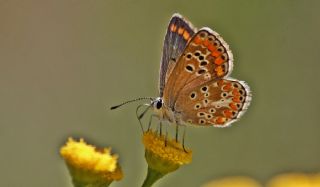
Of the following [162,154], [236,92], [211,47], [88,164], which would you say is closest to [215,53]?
[211,47]

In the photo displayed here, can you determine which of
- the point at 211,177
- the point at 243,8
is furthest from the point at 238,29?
the point at 211,177

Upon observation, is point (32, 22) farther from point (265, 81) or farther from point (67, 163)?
point (67, 163)

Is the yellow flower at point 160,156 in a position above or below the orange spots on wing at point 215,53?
below

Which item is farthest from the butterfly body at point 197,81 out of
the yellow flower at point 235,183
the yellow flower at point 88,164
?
the yellow flower at point 88,164

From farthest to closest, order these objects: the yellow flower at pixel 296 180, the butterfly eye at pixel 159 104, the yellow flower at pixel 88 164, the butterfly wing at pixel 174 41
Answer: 1. the butterfly eye at pixel 159 104
2. the butterfly wing at pixel 174 41
3. the yellow flower at pixel 296 180
4. the yellow flower at pixel 88 164

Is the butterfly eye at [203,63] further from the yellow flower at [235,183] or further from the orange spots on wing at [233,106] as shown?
the yellow flower at [235,183]

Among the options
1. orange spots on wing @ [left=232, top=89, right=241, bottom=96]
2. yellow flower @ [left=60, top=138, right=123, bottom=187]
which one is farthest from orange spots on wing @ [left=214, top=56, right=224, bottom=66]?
yellow flower @ [left=60, top=138, right=123, bottom=187]

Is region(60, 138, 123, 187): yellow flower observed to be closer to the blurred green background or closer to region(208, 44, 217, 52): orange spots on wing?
region(208, 44, 217, 52): orange spots on wing
